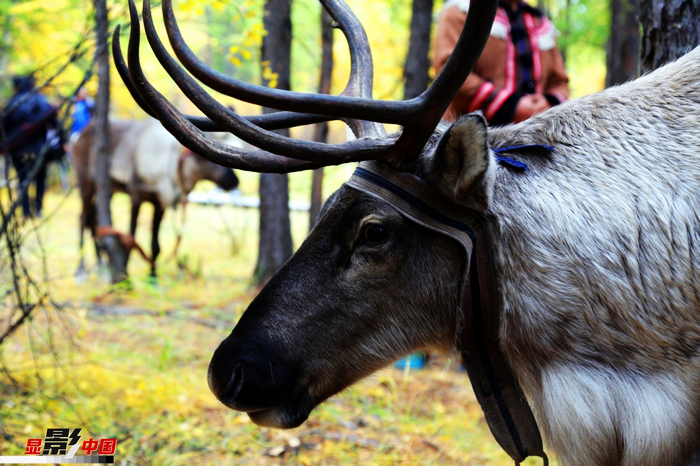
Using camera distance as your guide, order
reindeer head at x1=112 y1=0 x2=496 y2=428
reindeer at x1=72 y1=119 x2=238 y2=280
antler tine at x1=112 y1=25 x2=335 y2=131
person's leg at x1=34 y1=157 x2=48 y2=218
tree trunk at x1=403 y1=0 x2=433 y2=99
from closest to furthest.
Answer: reindeer head at x1=112 y1=0 x2=496 y2=428 → antler tine at x1=112 y1=25 x2=335 y2=131 → person's leg at x1=34 y1=157 x2=48 y2=218 → tree trunk at x1=403 y1=0 x2=433 y2=99 → reindeer at x1=72 y1=119 x2=238 y2=280

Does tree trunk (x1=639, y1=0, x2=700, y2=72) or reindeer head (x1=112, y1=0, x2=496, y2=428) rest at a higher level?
tree trunk (x1=639, y1=0, x2=700, y2=72)

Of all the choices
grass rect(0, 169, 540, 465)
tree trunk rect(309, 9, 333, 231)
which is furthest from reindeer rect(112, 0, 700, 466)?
tree trunk rect(309, 9, 333, 231)

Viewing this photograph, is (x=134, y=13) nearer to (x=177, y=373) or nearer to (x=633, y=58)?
(x=177, y=373)

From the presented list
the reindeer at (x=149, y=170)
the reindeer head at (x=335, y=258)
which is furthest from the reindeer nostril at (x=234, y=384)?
the reindeer at (x=149, y=170)

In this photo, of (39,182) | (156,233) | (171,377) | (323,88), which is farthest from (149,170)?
(171,377)

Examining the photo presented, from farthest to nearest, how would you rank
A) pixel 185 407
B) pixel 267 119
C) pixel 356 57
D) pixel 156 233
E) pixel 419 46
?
pixel 156 233, pixel 419 46, pixel 185 407, pixel 356 57, pixel 267 119

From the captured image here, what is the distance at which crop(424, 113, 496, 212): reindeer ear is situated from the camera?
1.76 metres

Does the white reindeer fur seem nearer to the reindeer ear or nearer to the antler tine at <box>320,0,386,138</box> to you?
the reindeer ear

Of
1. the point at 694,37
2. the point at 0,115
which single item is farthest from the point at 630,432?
the point at 0,115

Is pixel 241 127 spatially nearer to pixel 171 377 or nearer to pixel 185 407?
pixel 185 407

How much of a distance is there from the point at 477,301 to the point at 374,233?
0.40m

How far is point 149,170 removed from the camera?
26.9ft

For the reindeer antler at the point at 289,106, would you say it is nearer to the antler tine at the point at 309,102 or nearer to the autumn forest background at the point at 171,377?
the antler tine at the point at 309,102

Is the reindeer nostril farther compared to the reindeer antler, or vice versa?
the reindeer nostril
